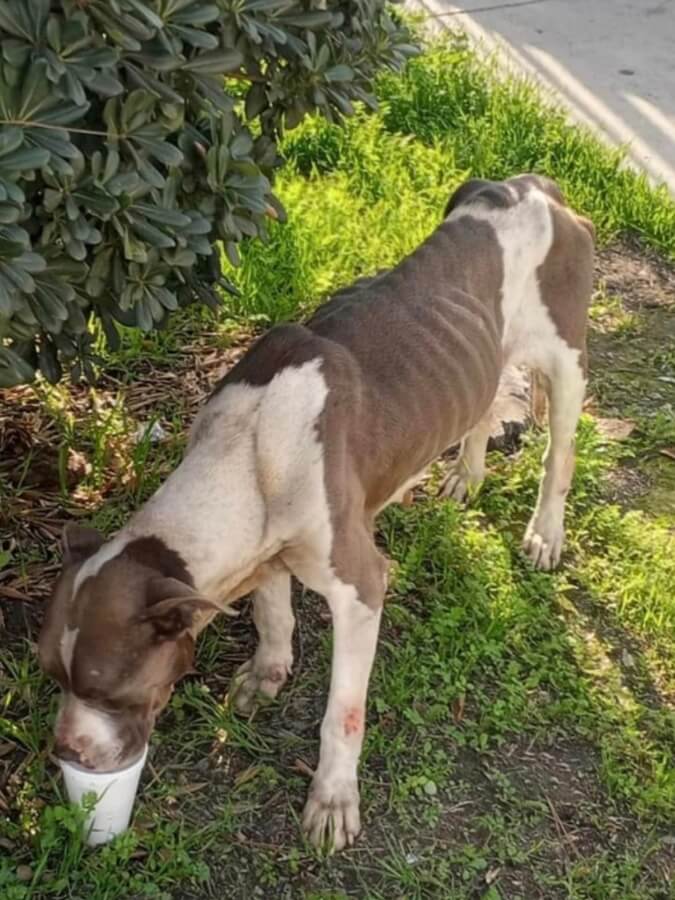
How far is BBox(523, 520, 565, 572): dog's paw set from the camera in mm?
4738

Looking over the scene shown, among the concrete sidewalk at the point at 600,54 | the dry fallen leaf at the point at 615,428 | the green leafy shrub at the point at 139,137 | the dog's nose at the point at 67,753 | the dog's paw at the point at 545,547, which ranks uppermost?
the green leafy shrub at the point at 139,137

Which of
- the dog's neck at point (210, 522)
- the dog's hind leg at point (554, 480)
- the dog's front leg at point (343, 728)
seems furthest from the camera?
the dog's hind leg at point (554, 480)

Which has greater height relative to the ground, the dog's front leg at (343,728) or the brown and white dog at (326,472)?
the brown and white dog at (326,472)

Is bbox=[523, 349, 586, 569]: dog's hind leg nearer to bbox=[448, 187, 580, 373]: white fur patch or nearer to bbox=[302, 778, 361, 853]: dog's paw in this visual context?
bbox=[448, 187, 580, 373]: white fur patch

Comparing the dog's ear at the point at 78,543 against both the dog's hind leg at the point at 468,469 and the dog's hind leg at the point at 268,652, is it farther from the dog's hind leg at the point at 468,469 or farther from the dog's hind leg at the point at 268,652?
the dog's hind leg at the point at 468,469

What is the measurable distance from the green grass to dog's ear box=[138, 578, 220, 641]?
0.64 m

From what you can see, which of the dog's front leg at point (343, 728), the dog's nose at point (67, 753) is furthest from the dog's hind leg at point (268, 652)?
the dog's nose at point (67, 753)

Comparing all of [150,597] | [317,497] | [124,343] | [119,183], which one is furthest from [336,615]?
[124,343]

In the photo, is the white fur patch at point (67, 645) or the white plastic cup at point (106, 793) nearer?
the white fur patch at point (67, 645)

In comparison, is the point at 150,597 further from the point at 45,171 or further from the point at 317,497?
the point at 45,171

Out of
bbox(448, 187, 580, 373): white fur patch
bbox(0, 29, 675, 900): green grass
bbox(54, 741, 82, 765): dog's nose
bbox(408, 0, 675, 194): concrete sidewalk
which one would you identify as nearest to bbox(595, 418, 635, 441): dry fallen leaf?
bbox(0, 29, 675, 900): green grass

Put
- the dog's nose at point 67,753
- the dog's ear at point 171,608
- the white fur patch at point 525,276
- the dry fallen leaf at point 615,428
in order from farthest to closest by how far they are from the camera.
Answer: the dry fallen leaf at point 615,428, the white fur patch at point 525,276, the dog's nose at point 67,753, the dog's ear at point 171,608

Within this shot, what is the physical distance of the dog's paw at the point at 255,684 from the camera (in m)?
4.05

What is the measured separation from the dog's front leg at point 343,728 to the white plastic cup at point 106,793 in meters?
0.52
